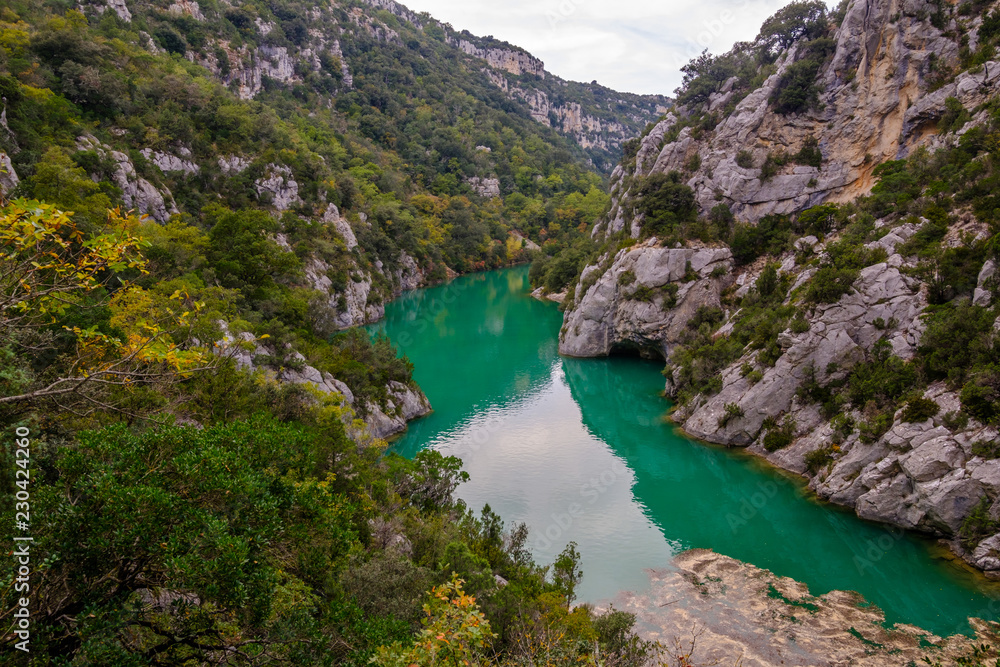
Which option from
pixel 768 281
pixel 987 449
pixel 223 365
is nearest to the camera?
pixel 223 365

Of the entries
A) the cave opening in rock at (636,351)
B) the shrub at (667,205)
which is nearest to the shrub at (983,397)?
the cave opening in rock at (636,351)

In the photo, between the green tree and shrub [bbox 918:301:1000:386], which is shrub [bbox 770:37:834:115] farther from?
the green tree

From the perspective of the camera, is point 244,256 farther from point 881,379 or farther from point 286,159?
point 881,379

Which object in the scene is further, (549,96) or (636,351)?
(549,96)

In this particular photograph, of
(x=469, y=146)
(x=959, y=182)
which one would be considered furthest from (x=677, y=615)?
(x=469, y=146)

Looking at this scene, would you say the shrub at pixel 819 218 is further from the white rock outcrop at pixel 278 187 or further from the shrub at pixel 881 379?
the white rock outcrop at pixel 278 187

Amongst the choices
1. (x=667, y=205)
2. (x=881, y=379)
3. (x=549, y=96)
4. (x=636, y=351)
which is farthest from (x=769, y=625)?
(x=549, y=96)
